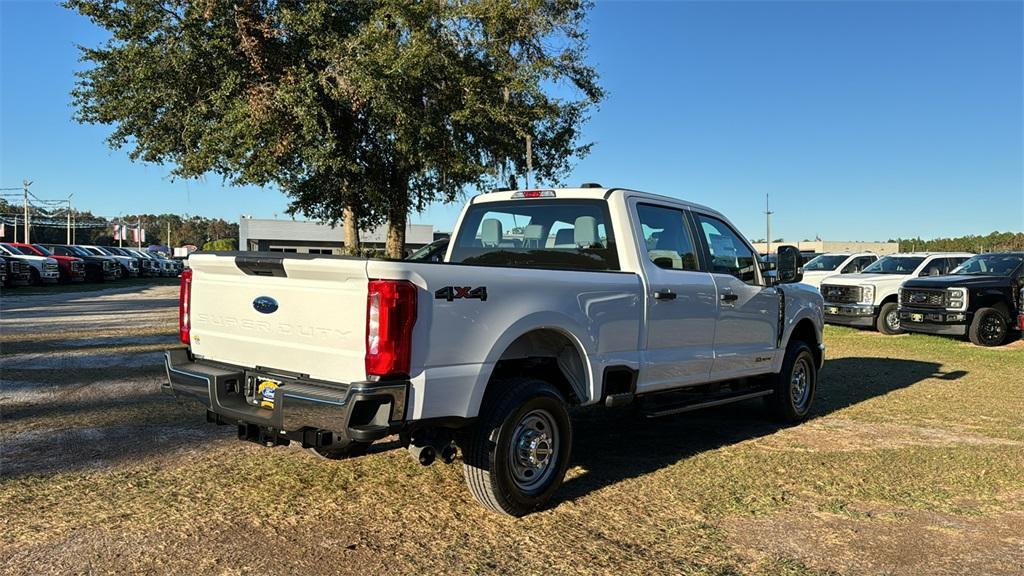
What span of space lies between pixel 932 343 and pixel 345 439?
14391 millimetres

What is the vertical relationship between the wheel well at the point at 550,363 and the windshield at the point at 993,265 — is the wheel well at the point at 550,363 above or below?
below

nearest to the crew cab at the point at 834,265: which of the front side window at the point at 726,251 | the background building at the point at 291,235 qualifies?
the front side window at the point at 726,251

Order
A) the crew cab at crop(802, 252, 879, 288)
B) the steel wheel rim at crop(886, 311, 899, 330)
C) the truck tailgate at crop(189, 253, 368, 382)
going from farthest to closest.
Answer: the crew cab at crop(802, 252, 879, 288) < the steel wheel rim at crop(886, 311, 899, 330) < the truck tailgate at crop(189, 253, 368, 382)

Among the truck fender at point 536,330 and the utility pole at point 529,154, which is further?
the utility pole at point 529,154

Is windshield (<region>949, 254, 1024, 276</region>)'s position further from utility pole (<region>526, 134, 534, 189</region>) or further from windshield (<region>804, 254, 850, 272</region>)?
utility pole (<region>526, 134, 534, 189</region>)

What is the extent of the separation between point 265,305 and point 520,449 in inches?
67.5

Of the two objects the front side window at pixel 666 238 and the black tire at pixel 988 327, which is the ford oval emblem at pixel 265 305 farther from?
the black tire at pixel 988 327

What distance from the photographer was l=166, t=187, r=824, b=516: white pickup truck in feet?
12.2

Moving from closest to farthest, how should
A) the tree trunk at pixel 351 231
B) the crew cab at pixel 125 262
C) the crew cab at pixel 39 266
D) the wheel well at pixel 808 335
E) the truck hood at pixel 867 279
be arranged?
the wheel well at pixel 808 335 → the truck hood at pixel 867 279 → the tree trunk at pixel 351 231 → the crew cab at pixel 39 266 → the crew cab at pixel 125 262

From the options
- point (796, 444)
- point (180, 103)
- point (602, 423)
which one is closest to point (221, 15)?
point (180, 103)

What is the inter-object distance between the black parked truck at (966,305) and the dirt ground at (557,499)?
731 cm

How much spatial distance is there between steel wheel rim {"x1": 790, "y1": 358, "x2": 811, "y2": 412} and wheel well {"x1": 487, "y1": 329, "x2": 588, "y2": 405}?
11.0 ft

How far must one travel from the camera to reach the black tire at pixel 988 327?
14.2 metres

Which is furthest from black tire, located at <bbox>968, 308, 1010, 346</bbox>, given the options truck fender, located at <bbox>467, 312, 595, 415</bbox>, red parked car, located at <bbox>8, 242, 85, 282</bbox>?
red parked car, located at <bbox>8, 242, 85, 282</bbox>
